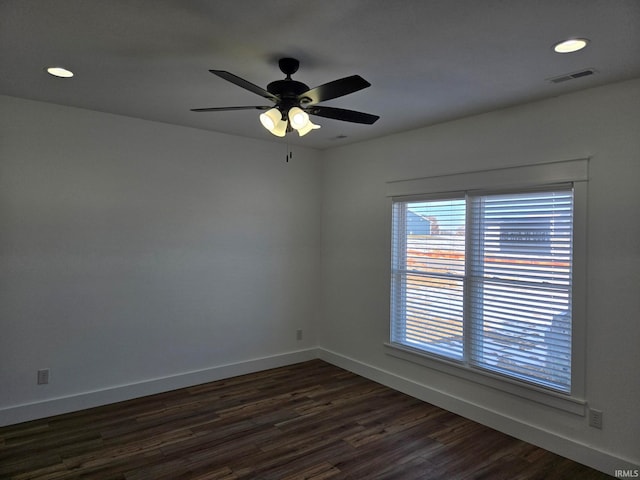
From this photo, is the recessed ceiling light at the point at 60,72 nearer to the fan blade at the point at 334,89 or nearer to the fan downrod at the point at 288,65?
the fan downrod at the point at 288,65

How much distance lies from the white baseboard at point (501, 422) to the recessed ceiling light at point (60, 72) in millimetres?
3962

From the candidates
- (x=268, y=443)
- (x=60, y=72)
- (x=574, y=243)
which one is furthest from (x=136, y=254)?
(x=574, y=243)

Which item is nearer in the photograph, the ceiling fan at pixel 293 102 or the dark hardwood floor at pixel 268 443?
the ceiling fan at pixel 293 102

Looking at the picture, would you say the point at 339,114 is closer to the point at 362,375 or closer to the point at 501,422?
the point at 501,422

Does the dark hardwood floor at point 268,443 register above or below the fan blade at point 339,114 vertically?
below

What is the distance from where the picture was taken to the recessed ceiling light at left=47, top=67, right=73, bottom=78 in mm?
2792

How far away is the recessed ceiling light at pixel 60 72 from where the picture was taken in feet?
9.16

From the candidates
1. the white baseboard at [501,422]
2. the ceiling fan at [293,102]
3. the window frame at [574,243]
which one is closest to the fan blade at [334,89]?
the ceiling fan at [293,102]

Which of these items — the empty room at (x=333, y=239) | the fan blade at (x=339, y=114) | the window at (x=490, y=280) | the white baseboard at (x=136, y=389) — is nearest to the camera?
the empty room at (x=333, y=239)

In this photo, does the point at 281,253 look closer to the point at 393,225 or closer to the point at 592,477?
the point at 393,225

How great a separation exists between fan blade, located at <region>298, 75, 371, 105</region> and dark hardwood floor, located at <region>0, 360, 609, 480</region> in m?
2.47

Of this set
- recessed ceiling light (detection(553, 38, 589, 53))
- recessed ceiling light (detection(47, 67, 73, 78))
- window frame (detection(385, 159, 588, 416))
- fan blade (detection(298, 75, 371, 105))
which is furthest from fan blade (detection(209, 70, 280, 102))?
window frame (detection(385, 159, 588, 416))

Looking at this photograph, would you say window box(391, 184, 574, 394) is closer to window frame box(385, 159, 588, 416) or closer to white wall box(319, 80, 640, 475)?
window frame box(385, 159, 588, 416)

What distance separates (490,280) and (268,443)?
2.30 meters
